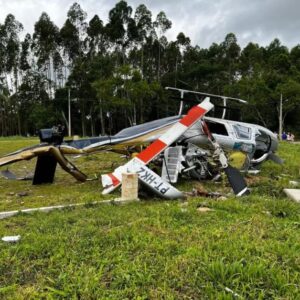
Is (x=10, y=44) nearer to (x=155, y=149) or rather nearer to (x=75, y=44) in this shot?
(x=75, y=44)

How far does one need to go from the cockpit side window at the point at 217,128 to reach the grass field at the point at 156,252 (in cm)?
397

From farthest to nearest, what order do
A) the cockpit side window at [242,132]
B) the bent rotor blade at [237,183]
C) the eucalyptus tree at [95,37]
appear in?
the eucalyptus tree at [95,37] → the cockpit side window at [242,132] → the bent rotor blade at [237,183]

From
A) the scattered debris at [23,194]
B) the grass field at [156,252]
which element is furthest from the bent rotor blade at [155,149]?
the scattered debris at [23,194]

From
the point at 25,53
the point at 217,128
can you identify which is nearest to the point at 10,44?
the point at 25,53

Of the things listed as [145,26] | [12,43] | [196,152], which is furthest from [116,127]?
[196,152]

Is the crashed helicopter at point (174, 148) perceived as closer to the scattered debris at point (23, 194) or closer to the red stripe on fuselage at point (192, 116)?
the red stripe on fuselage at point (192, 116)

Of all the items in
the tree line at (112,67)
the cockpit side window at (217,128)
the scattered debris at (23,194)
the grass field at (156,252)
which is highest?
the tree line at (112,67)

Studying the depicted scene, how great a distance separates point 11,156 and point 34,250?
199 inches

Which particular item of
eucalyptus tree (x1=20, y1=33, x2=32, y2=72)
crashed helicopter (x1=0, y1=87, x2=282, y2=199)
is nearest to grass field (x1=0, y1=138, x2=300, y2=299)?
crashed helicopter (x1=0, y1=87, x2=282, y2=199)

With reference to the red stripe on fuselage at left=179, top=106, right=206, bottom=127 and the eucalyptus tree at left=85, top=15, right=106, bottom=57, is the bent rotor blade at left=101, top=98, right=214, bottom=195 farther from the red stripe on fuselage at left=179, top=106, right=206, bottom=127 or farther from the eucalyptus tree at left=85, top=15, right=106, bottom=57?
the eucalyptus tree at left=85, top=15, right=106, bottom=57

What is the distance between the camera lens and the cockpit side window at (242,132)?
31.7ft

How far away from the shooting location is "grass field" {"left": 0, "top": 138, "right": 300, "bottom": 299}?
115 inches

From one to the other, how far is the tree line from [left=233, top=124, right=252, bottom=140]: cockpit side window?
33.2m

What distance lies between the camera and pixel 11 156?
8.27m
